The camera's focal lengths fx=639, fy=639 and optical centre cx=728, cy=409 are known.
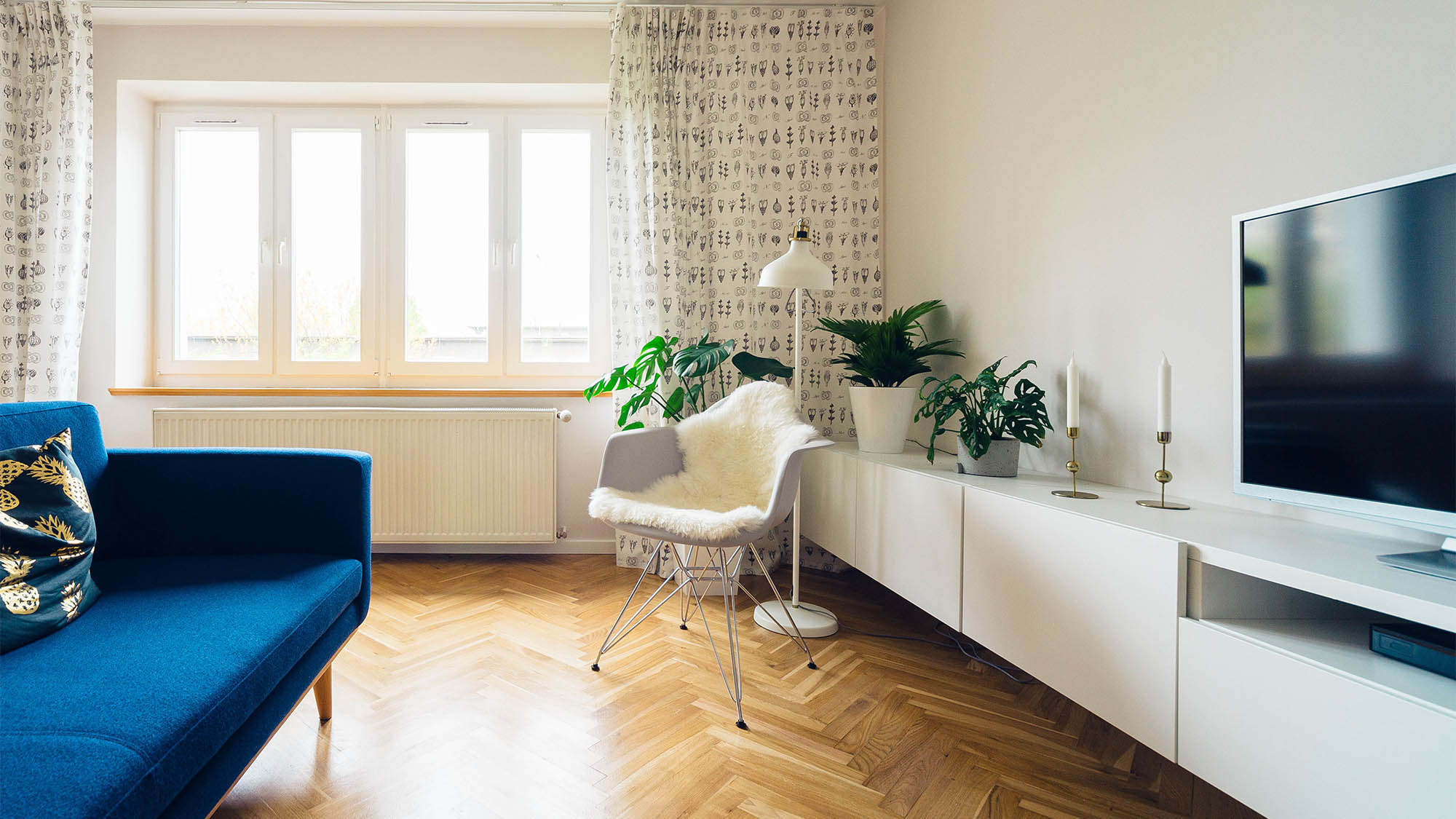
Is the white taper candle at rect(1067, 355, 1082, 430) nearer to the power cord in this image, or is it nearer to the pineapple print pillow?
the power cord

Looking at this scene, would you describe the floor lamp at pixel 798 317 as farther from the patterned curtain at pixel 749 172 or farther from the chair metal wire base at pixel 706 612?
the patterned curtain at pixel 749 172

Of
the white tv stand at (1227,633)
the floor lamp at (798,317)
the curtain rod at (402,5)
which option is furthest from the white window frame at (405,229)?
the white tv stand at (1227,633)

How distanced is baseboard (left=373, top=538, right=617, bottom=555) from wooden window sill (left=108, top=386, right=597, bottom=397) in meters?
0.72

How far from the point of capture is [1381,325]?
1.00 m

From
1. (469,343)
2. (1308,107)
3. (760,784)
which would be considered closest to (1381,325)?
(1308,107)

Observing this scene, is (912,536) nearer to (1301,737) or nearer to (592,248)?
(1301,737)

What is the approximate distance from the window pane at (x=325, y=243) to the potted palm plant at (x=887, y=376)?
2.47m

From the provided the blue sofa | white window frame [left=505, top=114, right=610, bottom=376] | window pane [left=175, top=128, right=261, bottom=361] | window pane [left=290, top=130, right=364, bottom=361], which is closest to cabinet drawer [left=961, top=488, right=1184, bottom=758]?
the blue sofa

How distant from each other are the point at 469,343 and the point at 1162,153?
291 cm

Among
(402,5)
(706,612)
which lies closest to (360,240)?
(402,5)

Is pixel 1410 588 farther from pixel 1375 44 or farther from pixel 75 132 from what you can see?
pixel 75 132

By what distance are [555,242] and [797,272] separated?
1.56 m

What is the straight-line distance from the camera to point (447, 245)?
320 cm

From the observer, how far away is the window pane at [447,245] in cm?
320
